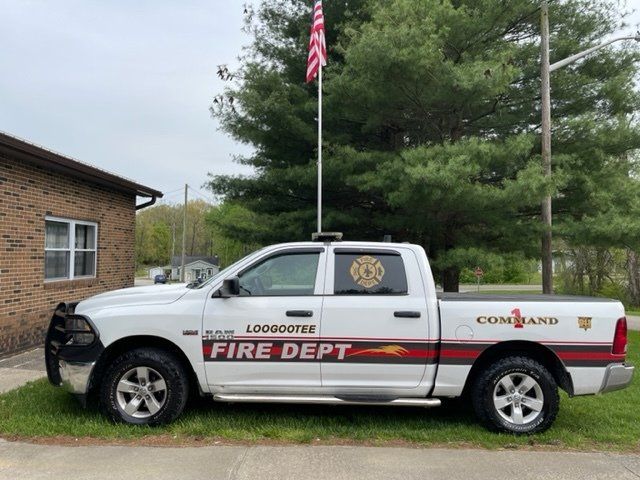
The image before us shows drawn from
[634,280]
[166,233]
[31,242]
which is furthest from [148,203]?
[166,233]

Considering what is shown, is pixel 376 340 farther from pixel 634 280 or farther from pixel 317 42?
pixel 634 280

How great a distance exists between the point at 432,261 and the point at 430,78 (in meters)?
3.94

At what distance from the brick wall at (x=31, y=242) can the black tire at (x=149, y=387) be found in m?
4.21

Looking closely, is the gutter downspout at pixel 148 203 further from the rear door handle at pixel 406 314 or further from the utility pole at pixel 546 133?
the rear door handle at pixel 406 314

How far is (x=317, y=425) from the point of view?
17.1 ft

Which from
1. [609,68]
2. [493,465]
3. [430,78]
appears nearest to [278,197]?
[430,78]

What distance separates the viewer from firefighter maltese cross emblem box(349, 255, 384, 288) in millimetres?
5191

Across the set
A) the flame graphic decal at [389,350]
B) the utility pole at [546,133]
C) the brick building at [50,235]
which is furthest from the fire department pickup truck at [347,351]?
the utility pole at [546,133]

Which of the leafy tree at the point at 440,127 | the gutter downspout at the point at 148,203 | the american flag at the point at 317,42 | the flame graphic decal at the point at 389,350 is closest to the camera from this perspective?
the flame graphic decal at the point at 389,350

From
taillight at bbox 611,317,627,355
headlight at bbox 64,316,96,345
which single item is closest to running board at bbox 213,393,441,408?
headlight at bbox 64,316,96,345

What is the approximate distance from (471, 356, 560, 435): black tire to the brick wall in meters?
7.07

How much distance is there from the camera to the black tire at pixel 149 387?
16.5ft

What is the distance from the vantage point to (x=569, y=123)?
11734 millimetres

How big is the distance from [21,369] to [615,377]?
7.26 metres
